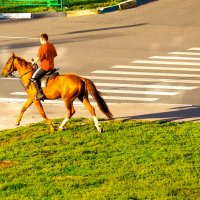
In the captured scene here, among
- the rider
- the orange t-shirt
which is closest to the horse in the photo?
the rider

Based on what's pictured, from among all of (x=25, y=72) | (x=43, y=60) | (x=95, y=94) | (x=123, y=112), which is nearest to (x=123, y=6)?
(x=123, y=112)

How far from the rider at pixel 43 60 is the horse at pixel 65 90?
0.21 metres

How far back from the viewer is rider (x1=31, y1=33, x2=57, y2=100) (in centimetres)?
2505

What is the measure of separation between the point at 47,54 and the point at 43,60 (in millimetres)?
234

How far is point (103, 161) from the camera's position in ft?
73.9

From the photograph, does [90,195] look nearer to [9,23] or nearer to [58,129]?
[58,129]

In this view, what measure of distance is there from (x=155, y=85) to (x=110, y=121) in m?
5.10

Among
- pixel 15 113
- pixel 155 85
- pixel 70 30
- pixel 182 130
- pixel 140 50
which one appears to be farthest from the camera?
pixel 70 30

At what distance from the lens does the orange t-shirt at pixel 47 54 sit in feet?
82.1

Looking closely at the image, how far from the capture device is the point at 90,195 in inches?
792

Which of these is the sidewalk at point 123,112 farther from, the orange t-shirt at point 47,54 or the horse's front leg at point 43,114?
the orange t-shirt at point 47,54

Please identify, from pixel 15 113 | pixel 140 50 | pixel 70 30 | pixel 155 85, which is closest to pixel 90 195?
pixel 15 113

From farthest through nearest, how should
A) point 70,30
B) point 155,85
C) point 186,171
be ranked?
point 70,30
point 155,85
point 186,171

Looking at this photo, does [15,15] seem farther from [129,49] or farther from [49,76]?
[49,76]
